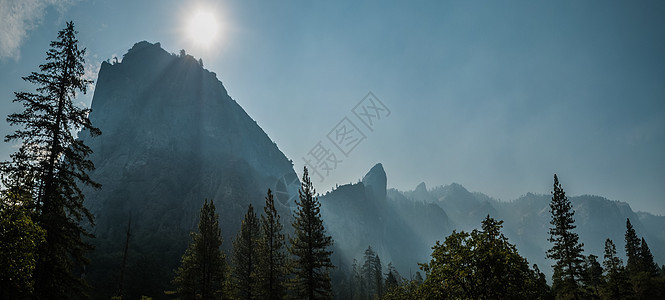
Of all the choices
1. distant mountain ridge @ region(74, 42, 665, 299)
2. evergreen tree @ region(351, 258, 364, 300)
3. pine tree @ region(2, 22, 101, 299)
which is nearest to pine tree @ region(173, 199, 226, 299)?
pine tree @ region(2, 22, 101, 299)

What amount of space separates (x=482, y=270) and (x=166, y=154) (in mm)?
148061

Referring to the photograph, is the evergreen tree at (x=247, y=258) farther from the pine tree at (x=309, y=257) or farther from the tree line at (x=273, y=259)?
the pine tree at (x=309, y=257)

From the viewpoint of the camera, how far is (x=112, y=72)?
155 m

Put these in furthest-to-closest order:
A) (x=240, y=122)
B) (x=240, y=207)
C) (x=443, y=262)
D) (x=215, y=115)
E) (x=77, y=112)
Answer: (x=240, y=122)
(x=215, y=115)
(x=240, y=207)
(x=77, y=112)
(x=443, y=262)

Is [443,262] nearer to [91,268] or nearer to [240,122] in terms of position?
[91,268]

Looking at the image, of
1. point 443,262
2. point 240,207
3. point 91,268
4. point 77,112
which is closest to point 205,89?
point 240,207

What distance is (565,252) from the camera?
105ft

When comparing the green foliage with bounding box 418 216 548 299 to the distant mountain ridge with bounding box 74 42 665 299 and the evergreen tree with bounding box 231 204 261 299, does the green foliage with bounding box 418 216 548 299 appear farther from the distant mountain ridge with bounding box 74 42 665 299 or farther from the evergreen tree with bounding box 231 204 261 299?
the distant mountain ridge with bounding box 74 42 665 299

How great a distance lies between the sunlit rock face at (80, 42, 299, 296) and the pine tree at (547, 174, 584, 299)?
9207cm

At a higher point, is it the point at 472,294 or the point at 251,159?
the point at 251,159

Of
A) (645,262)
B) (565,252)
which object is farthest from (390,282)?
(645,262)

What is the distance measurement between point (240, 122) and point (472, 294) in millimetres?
181533

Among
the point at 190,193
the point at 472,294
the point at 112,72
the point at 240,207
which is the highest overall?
the point at 112,72

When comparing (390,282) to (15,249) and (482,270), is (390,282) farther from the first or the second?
(15,249)
